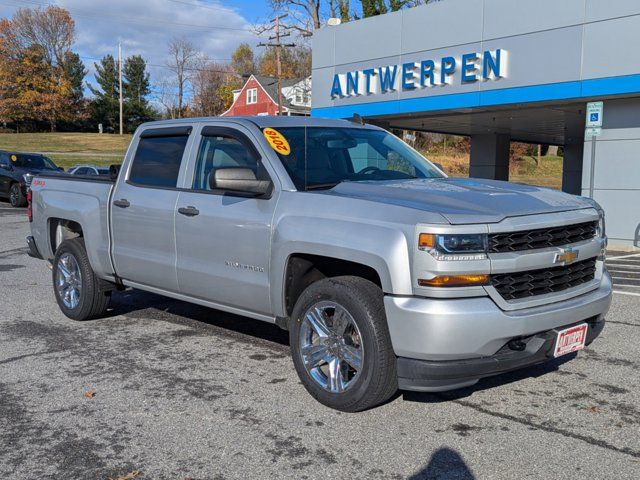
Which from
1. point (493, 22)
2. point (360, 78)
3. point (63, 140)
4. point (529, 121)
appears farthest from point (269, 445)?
point (63, 140)

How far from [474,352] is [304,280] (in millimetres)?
1429

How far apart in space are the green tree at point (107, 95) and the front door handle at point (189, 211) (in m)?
80.8

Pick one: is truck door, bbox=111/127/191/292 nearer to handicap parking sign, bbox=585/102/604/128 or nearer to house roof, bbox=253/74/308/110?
handicap parking sign, bbox=585/102/604/128

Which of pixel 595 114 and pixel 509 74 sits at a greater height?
pixel 509 74

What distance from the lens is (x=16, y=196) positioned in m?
22.0

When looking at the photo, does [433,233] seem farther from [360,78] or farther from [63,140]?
[63,140]

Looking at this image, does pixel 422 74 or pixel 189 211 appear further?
pixel 422 74

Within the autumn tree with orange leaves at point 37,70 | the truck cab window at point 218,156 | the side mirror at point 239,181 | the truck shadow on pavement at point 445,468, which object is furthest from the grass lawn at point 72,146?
the truck shadow on pavement at point 445,468

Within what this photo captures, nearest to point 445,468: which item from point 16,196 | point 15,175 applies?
point 16,196

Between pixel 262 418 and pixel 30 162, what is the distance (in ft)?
69.0

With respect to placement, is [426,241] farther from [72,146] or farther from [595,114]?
[72,146]

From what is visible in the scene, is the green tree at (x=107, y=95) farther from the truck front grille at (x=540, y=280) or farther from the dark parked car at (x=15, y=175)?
the truck front grille at (x=540, y=280)

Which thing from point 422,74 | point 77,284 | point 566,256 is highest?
point 422,74

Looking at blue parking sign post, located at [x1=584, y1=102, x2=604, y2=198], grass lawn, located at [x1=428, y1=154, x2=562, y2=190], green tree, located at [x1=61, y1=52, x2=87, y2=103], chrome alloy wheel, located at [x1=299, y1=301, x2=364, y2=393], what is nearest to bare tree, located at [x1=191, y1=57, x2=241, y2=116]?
green tree, located at [x1=61, y1=52, x2=87, y2=103]
